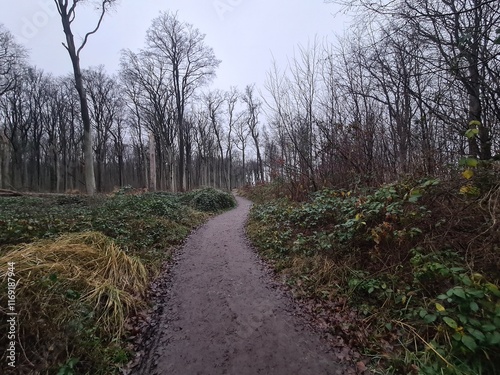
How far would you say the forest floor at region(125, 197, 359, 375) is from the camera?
2.41 m

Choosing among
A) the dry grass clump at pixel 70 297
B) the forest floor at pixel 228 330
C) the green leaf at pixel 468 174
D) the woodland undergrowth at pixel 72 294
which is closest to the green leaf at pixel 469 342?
the forest floor at pixel 228 330

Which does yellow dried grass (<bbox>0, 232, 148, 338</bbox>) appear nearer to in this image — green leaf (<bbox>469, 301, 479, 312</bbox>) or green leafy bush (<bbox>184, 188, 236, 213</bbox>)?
green leaf (<bbox>469, 301, 479, 312</bbox>)

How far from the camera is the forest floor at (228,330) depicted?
2.41 m

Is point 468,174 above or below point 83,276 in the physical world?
above

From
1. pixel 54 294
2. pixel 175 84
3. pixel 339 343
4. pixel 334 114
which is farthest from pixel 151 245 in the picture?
pixel 175 84

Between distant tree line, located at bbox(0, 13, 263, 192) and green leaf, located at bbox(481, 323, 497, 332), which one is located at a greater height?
distant tree line, located at bbox(0, 13, 263, 192)

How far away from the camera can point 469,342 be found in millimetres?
1913

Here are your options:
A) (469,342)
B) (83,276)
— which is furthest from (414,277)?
(83,276)

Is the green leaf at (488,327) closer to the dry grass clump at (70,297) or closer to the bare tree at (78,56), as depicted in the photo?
the dry grass clump at (70,297)

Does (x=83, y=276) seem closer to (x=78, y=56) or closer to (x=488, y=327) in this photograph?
(x=488, y=327)

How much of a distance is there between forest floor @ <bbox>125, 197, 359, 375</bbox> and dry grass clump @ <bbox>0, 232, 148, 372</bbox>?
456 mm

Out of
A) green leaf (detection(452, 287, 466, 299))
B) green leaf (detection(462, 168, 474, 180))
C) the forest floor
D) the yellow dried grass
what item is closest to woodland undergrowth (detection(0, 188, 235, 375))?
the yellow dried grass

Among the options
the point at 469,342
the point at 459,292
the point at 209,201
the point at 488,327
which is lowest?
the point at 469,342

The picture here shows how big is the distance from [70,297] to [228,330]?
1.92m
